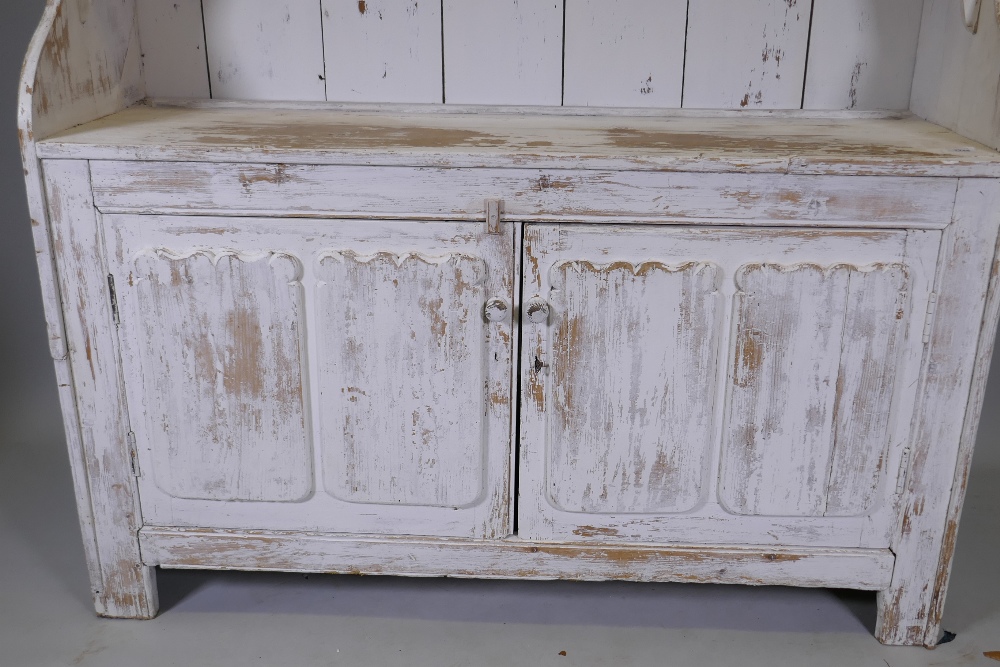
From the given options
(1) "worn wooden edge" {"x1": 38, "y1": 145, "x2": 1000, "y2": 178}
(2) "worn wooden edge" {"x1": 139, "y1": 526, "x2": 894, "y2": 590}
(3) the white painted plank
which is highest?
(1) "worn wooden edge" {"x1": 38, "y1": 145, "x2": 1000, "y2": 178}

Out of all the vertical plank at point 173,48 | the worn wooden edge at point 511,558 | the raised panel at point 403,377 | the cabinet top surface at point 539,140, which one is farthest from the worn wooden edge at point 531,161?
the worn wooden edge at point 511,558

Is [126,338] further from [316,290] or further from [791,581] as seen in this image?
[791,581]

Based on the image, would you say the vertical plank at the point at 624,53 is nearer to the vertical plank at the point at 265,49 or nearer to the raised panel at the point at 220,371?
the vertical plank at the point at 265,49

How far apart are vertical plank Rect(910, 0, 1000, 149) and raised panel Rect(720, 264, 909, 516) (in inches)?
11.8

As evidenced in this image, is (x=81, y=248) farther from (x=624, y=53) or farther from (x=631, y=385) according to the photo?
(x=624, y=53)

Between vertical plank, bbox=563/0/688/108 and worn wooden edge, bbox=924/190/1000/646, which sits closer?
worn wooden edge, bbox=924/190/1000/646

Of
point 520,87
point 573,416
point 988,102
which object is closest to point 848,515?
point 573,416

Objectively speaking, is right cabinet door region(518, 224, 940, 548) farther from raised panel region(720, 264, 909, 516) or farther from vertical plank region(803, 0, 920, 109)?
vertical plank region(803, 0, 920, 109)

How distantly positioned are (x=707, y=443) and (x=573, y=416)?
0.23 m

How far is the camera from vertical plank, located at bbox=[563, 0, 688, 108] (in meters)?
1.81

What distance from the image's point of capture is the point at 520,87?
73.4 inches

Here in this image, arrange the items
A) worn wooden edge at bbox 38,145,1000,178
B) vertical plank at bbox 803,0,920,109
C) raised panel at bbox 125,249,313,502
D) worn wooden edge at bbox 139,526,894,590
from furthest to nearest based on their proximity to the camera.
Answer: vertical plank at bbox 803,0,920,109, worn wooden edge at bbox 139,526,894,590, raised panel at bbox 125,249,313,502, worn wooden edge at bbox 38,145,1000,178

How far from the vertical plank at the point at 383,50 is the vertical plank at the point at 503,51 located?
3 cm

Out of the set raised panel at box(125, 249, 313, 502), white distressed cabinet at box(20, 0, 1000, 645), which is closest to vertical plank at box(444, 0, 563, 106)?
white distressed cabinet at box(20, 0, 1000, 645)
